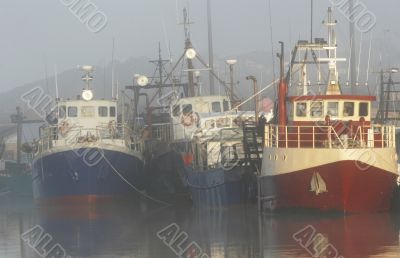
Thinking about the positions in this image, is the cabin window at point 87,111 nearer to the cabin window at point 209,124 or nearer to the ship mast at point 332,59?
the cabin window at point 209,124

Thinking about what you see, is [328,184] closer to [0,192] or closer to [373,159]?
[373,159]

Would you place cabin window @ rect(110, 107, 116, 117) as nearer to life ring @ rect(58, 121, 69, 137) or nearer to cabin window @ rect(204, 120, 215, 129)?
life ring @ rect(58, 121, 69, 137)

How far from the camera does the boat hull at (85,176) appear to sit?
4459cm

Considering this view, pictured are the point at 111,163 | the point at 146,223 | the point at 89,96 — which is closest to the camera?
the point at 146,223

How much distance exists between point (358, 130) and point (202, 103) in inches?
736

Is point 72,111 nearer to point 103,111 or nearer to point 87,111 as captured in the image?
point 87,111

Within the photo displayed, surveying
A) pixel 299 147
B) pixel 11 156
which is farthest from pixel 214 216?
pixel 11 156

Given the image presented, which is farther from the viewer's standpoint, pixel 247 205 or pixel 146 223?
pixel 247 205

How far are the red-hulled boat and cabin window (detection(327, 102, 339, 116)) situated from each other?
3cm

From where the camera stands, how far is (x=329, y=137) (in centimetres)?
3259

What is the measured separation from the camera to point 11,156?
94688mm

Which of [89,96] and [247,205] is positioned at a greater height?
[89,96]

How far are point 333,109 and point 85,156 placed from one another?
47.4 feet

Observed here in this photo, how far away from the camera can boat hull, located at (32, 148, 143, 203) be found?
44594mm
